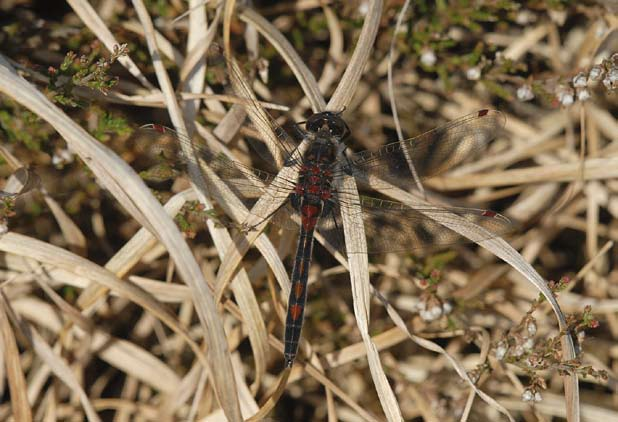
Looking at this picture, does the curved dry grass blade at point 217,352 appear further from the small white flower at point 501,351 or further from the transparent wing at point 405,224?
the small white flower at point 501,351

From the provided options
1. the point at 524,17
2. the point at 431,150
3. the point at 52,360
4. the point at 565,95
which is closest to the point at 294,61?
the point at 431,150

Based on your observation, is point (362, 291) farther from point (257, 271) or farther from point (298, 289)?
point (257, 271)

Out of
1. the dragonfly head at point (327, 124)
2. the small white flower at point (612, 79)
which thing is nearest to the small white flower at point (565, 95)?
the small white flower at point (612, 79)

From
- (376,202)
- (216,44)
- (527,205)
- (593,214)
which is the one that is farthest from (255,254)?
(593,214)

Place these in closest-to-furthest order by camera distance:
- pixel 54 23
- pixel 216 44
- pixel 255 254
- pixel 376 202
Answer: pixel 376 202 < pixel 216 44 < pixel 255 254 < pixel 54 23

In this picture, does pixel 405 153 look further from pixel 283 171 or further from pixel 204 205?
pixel 204 205

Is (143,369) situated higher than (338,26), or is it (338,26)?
(338,26)

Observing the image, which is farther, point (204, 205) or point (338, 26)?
point (338, 26)

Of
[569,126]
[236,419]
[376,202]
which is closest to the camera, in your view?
[236,419]
